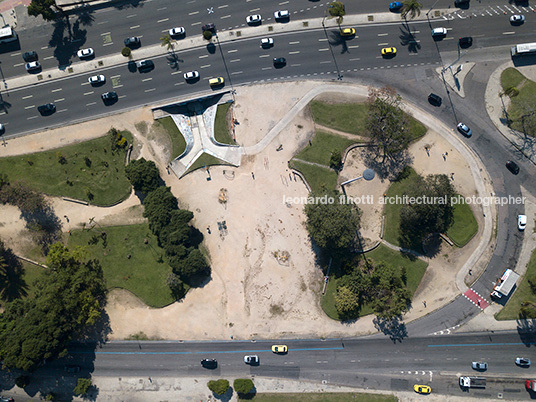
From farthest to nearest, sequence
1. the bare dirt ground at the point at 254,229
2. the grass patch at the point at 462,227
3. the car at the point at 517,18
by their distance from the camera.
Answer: the car at the point at 517,18 → the bare dirt ground at the point at 254,229 → the grass patch at the point at 462,227

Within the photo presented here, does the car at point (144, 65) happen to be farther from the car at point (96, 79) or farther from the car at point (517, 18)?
the car at point (517, 18)

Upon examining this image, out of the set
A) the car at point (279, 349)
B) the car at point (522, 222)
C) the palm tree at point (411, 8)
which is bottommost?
the car at point (279, 349)

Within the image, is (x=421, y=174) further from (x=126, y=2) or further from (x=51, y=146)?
(x=51, y=146)

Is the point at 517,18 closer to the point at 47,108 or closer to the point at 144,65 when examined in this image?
the point at 144,65

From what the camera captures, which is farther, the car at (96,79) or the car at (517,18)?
the car at (96,79)

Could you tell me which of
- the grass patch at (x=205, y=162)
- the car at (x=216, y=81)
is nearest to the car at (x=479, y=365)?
the grass patch at (x=205, y=162)

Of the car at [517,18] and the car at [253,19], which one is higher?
the car at [253,19]

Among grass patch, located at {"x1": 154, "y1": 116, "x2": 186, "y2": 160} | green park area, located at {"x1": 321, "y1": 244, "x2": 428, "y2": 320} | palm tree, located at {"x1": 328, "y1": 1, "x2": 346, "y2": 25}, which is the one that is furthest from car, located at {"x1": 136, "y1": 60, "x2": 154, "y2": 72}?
green park area, located at {"x1": 321, "y1": 244, "x2": 428, "y2": 320}

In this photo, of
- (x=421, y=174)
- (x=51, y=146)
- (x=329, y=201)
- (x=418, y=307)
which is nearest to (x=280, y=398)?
(x=418, y=307)
